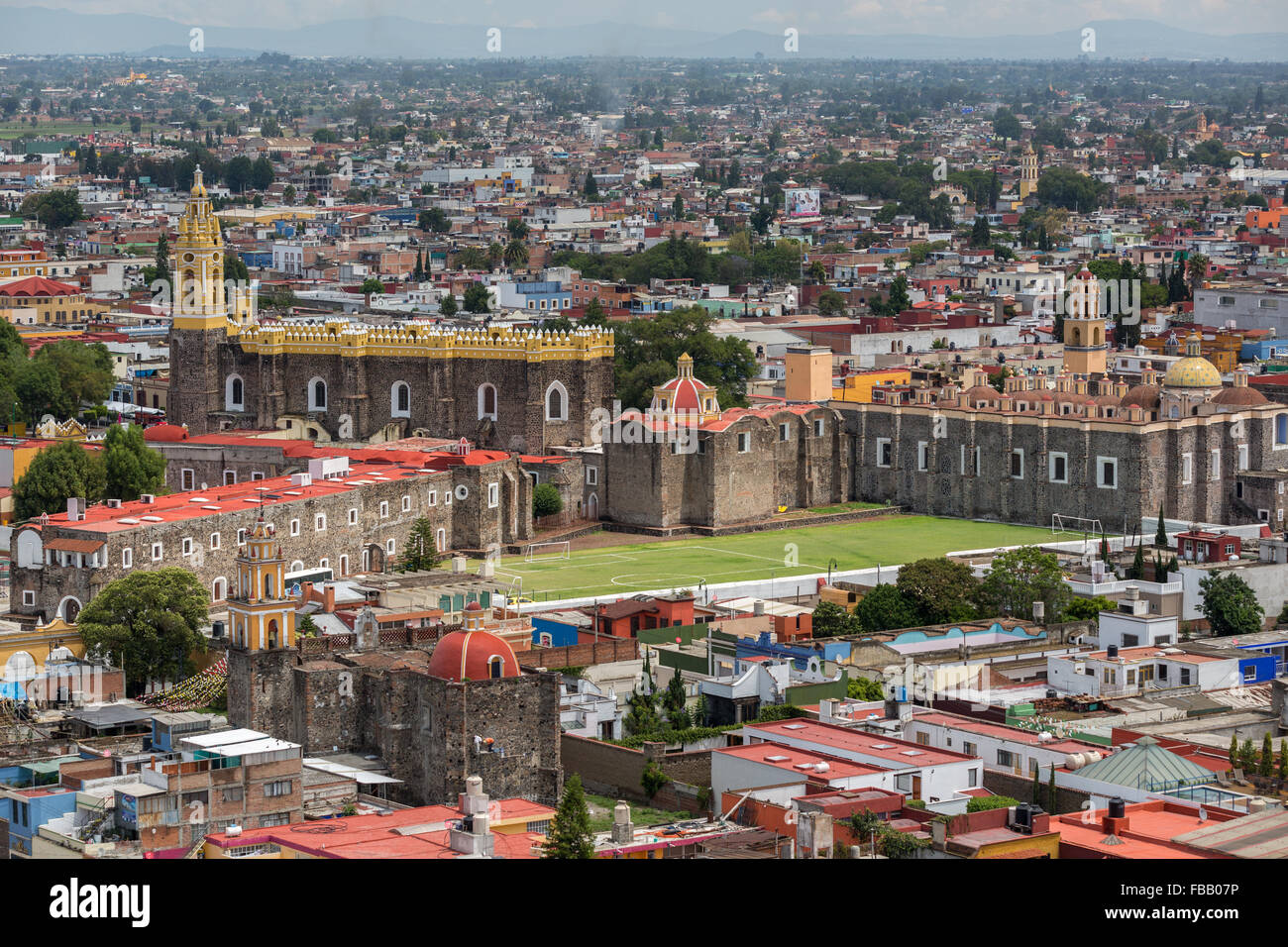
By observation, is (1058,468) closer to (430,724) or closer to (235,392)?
(235,392)

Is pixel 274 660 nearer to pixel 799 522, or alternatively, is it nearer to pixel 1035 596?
pixel 1035 596

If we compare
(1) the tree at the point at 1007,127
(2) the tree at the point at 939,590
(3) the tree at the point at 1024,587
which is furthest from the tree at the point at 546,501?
(1) the tree at the point at 1007,127

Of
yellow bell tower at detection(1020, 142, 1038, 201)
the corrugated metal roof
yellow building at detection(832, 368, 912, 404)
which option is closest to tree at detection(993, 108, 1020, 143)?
yellow bell tower at detection(1020, 142, 1038, 201)

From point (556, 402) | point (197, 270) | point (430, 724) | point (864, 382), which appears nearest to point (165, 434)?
point (197, 270)

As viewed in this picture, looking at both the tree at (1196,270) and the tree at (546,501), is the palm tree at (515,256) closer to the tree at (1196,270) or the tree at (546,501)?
the tree at (1196,270)

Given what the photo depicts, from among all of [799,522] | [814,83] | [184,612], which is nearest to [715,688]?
[184,612]

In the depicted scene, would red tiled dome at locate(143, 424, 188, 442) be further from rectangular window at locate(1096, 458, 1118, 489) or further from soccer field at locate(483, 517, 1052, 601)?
rectangular window at locate(1096, 458, 1118, 489)
